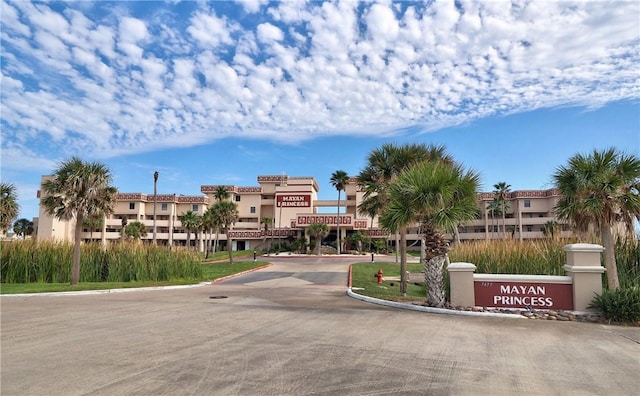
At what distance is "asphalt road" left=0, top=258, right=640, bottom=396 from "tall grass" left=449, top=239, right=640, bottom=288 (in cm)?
417

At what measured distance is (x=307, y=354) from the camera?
6812 mm

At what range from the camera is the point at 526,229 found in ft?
241

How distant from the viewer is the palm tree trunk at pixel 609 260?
11.4 m

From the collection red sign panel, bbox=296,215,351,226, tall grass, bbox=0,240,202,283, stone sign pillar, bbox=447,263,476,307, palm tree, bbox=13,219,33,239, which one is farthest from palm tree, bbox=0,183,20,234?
palm tree, bbox=13,219,33,239

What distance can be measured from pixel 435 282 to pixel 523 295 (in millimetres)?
2463

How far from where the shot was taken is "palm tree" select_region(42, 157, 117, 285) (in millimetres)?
20188

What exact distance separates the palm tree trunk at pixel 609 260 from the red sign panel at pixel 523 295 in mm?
1109

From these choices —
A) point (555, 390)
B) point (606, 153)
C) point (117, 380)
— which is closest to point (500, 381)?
point (555, 390)

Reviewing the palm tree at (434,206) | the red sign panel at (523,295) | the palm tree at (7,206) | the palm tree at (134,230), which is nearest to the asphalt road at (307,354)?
the red sign panel at (523,295)

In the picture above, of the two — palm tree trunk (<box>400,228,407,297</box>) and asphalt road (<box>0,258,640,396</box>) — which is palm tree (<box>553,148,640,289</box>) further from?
palm tree trunk (<box>400,228,407,297</box>)

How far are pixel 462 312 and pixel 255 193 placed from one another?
7052 centimetres

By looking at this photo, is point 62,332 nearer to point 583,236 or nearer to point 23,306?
point 23,306

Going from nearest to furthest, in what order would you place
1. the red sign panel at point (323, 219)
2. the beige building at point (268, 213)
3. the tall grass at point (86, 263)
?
the tall grass at point (86, 263), the red sign panel at point (323, 219), the beige building at point (268, 213)

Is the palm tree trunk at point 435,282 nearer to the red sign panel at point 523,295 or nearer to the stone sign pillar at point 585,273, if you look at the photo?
the red sign panel at point 523,295
